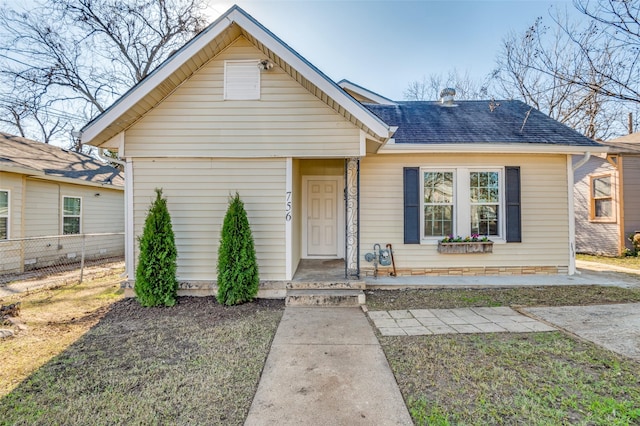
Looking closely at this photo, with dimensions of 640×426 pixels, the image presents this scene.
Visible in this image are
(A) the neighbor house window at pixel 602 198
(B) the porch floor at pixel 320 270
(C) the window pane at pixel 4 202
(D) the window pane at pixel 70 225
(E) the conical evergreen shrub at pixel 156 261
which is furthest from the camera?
(A) the neighbor house window at pixel 602 198

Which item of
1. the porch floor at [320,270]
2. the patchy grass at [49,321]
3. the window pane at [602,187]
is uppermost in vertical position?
the window pane at [602,187]

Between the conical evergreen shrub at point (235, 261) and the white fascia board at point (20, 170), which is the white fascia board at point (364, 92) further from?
the white fascia board at point (20, 170)

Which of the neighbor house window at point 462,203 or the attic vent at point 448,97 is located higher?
the attic vent at point 448,97

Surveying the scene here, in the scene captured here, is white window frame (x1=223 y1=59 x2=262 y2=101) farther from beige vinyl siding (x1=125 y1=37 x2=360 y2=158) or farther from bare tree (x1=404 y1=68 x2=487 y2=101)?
bare tree (x1=404 y1=68 x2=487 y2=101)

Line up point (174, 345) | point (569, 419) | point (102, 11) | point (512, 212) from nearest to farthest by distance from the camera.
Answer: point (569, 419) < point (174, 345) < point (512, 212) < point (102, 11)

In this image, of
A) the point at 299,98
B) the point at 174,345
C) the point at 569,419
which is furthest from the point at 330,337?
the point at 299,98

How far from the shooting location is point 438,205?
6.58 meters

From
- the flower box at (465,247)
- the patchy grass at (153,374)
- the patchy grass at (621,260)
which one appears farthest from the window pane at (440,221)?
the patchy grass at (621,260)

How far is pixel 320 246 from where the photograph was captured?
25.4ft

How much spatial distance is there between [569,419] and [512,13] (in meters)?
10.3

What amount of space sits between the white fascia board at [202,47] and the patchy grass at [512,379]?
11.5 ft

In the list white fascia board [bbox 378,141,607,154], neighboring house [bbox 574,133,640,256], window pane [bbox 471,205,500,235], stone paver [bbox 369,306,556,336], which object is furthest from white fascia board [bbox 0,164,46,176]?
neighboring house [bbox 574,133,640,256]

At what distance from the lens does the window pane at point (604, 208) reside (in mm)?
10041

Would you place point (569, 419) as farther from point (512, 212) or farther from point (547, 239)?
point (547, 239)
